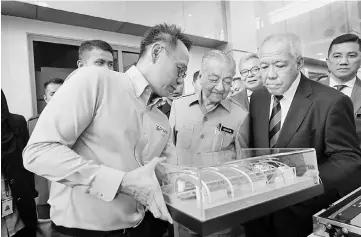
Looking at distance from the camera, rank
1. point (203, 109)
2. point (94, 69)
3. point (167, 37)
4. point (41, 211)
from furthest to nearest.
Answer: point (41, 211) < point (203, 109) < point (167, 37) < point (94, 69)

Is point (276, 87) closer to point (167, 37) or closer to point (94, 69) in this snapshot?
point (167, 37)

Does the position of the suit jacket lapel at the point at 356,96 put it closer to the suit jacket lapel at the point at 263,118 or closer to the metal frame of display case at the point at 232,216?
the suit jacket lapel at the point at 263,118

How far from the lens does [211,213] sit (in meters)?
0.79

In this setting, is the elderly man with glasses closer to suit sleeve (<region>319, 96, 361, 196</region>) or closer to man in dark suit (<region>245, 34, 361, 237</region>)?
man in dark suit (<region>245, 34, 361, 237</region>)

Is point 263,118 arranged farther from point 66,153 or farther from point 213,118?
point 66,153

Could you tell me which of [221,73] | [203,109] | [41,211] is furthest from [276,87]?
[41,211]

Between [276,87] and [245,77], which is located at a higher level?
[245,77]

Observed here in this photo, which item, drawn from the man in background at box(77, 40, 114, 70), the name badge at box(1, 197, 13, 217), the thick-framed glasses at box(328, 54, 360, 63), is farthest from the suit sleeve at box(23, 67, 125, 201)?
the thick-framed glasses at box(328, 54, 360, 63)

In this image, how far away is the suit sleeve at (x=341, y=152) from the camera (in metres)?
1.31

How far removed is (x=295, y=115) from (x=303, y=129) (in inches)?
3.5

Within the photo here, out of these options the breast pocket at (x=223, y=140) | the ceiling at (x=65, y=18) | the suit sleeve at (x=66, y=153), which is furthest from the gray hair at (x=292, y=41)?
the ceiling at (x=65, y=18)

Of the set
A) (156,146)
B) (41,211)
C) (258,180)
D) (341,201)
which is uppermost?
(156,146)

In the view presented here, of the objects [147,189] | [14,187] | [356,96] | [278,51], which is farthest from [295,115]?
[14,187]

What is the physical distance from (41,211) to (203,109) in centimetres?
193
